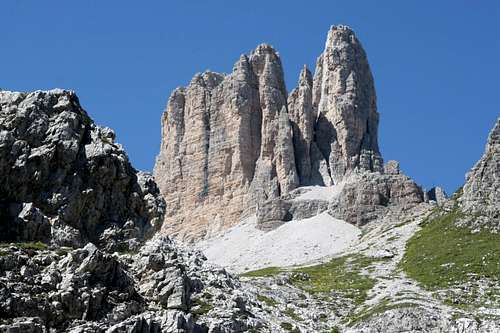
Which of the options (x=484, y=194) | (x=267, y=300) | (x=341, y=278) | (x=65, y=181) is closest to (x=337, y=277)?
(x=341, y=278)

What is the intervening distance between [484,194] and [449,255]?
1603cm

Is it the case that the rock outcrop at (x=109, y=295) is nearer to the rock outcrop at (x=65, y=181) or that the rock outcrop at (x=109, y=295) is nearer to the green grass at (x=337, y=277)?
the rock outcrop at (x=65, y=181)

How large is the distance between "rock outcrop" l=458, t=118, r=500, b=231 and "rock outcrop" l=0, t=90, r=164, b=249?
77.0 metres

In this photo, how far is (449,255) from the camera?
414ft

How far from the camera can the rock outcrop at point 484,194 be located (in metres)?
135

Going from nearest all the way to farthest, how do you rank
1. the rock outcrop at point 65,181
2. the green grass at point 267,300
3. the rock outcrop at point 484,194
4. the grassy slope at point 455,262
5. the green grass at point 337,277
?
the rock outcrop at point 65,181 < the green grass at point 267,300 < the grassy slope at point 455,262 < the green grass at point 337,277 < the rock outcrop at point 484,194

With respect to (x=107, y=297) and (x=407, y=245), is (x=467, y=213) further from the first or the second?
(x=107, y=297)

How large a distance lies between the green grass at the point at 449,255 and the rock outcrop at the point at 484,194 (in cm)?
193

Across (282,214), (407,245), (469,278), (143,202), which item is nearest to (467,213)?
(407,245)

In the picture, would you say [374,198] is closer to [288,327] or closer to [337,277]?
[337,277]

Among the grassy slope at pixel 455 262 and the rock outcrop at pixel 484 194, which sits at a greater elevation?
the rock outcrop at pixel 484 194

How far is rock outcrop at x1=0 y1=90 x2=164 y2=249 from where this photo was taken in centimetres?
6116

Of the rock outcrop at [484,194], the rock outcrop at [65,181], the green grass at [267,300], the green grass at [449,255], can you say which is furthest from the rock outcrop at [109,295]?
the rock outcrop at [484,194]

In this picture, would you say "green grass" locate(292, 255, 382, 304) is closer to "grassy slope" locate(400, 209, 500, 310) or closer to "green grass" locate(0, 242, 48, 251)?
"grassy slope" locate(400, 209, 500, 310)
